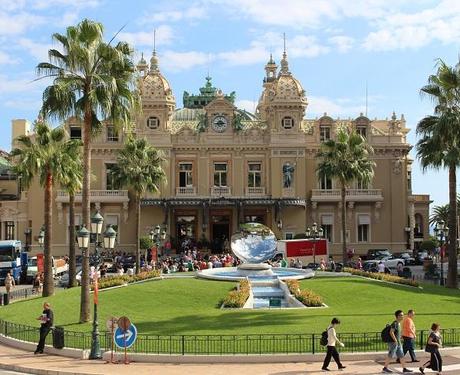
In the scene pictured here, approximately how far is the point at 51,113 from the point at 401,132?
51588 millimetres

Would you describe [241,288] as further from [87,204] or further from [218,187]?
[218,187]

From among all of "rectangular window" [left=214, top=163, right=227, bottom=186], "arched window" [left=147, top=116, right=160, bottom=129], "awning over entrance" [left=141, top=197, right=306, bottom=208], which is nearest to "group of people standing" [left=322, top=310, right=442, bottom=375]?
"awning over entrance" [left=141, top=197, right=306, bottom=208]

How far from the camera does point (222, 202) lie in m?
69.8

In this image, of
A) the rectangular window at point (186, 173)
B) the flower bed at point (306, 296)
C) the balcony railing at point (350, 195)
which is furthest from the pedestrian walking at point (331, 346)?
the rectangular window at point (186, 173)

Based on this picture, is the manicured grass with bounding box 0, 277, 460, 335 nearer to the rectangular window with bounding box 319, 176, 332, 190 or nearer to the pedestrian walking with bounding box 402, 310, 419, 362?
the pedestrian walking with bounding box 402, 310, 419, 362

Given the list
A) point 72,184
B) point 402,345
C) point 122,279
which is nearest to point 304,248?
point 122,279

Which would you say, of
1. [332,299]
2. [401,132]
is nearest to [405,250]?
[401,132]

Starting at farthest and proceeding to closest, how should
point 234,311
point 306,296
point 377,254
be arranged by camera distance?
point 377,254 < point 306,296 < point 234,311

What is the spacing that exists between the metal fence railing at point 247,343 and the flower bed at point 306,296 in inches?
281

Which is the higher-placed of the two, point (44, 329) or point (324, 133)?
point (324, 133)

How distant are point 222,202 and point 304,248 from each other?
15.2 metres

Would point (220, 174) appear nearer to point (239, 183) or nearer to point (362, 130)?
point (239, 183)

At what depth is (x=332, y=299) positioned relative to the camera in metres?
33.7

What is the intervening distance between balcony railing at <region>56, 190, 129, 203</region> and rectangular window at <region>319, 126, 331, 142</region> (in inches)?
798
